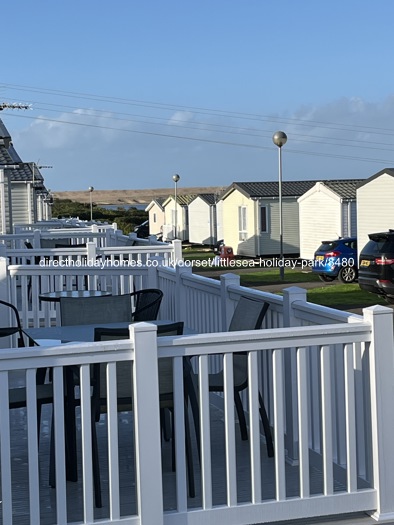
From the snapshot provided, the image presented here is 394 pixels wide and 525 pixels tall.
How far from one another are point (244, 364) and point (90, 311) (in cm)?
170

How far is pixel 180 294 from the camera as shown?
8.73m

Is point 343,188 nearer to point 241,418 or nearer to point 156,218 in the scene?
point 156,218

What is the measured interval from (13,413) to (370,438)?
3.29m

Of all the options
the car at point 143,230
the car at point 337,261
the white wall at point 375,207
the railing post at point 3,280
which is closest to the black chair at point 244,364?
the railing post at point 3,280

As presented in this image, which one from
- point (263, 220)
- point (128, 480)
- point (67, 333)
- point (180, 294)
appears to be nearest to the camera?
point (128, 480)

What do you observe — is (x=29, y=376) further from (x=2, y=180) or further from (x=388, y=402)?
(x=2, y=180)

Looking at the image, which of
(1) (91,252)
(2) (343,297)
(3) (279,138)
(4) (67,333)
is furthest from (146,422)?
(3) (279,138)

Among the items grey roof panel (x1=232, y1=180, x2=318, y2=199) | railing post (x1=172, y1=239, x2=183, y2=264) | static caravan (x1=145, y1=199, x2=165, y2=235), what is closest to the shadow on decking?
railing post (x1=172, y1=239, x2=183, y2=264)

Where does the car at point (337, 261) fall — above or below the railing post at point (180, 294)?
below

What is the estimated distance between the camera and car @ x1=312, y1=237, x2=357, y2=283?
93.6 ft

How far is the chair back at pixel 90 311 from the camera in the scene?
23.8ft

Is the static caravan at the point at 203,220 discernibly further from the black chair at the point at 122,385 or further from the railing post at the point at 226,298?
the black chair at the point at 122,385

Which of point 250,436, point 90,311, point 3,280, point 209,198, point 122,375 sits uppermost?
point 209,198

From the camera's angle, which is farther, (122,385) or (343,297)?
(343,297)
